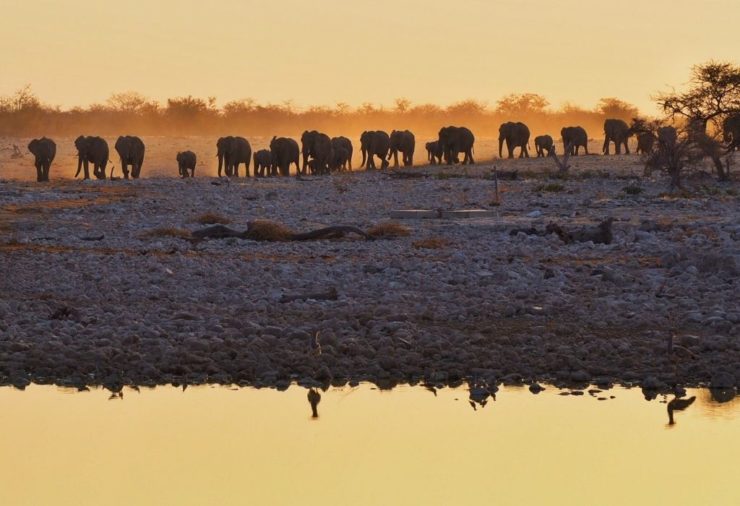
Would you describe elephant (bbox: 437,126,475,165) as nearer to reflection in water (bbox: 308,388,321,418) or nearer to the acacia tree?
the acacia tree

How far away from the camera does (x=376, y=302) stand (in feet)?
54.5

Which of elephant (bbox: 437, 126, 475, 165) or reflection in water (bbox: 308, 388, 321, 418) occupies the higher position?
elephant (bbox: 437, 126, 475, 165)

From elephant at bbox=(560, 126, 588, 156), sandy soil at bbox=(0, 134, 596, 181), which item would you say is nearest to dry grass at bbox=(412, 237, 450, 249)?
sandy soil at bbox=(0, 134, 596, 181)

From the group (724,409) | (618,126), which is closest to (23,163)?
(618,126)

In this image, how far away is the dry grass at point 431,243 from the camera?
22.0 m

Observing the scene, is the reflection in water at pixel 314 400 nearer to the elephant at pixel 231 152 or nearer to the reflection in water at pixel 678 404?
the reflection in water at pixel 678 404

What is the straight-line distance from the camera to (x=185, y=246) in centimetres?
2222

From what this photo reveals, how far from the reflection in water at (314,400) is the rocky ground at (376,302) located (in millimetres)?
260

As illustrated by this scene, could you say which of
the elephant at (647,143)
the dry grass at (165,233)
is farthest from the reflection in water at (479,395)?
the elephant at (647,143)

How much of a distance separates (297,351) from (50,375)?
7.18 feet

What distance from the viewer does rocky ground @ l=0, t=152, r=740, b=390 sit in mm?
13727

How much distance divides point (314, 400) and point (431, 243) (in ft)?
31.0

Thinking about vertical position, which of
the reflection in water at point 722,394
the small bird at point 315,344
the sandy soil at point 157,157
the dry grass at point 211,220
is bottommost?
the reflection in water at point 722,394

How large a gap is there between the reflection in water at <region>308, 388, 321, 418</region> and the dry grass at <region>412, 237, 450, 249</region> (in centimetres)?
896
